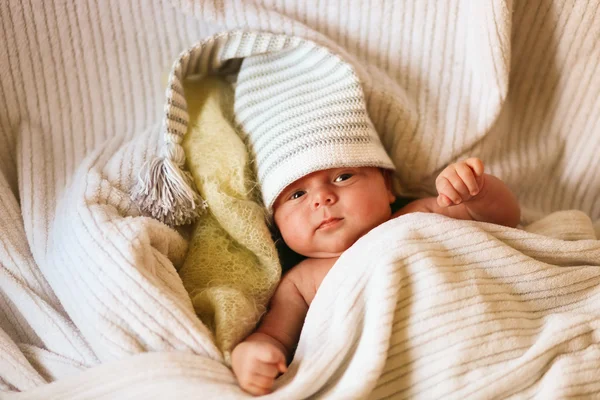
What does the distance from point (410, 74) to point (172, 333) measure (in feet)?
2.22

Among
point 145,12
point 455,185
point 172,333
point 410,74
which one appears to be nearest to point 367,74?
point 410,74

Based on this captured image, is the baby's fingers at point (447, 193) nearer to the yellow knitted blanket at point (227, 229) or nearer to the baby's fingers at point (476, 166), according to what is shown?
the baby's fingers at point (476, 166)

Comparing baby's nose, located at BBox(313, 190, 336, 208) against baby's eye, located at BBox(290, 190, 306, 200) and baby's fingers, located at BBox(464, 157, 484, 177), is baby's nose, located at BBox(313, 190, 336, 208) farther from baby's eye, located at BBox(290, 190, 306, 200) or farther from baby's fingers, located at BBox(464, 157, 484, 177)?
baby's fingers, located at BBox(464, 157, 484, 177)

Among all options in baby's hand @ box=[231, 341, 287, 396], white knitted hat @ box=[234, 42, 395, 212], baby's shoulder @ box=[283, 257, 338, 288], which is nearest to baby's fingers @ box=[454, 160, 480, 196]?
white knitted hat @ box=[234, 42, 395, 212]

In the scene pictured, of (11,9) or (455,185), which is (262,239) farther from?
(11,9)

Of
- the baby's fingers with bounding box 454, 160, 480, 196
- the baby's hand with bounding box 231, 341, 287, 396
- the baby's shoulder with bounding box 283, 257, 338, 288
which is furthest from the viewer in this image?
the baby's shoulder with bounding box 283, 257, 338, 288

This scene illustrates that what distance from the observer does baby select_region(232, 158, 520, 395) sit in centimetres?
100

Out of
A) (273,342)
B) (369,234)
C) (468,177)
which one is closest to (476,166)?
(468,177)

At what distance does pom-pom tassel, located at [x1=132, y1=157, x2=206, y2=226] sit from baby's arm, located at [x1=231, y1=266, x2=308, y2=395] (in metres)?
0.22

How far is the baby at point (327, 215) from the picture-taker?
39.3 inches

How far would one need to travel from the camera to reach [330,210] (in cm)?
101

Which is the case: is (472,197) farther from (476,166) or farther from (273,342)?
(273,342)

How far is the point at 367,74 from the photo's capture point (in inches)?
44.9

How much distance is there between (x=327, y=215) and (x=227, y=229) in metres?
0.18
